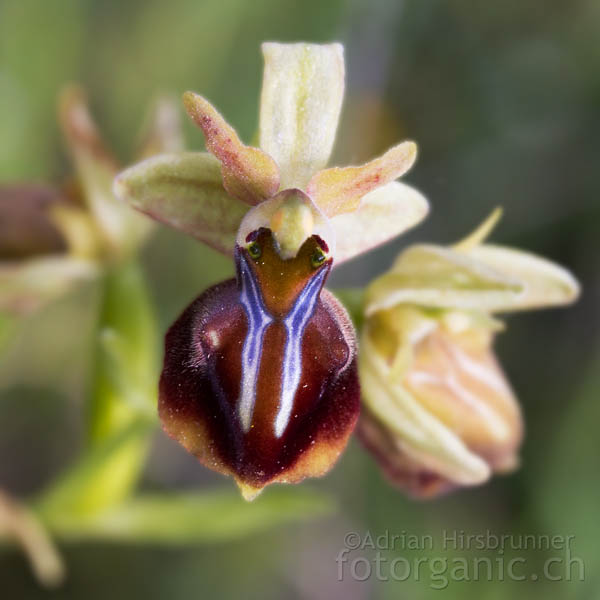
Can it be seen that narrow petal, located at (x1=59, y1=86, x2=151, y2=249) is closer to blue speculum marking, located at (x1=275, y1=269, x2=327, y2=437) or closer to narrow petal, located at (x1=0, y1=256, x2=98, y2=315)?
narrow petal, located at (x1=0, y1=256, x2=98, y2=315)

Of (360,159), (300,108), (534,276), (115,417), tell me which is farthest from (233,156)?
(360,159)

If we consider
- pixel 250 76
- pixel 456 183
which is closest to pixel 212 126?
pixel 250 76

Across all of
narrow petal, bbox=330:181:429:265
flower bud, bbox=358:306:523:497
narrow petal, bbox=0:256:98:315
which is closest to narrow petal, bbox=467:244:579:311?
flower bud, bbox=358:306:523:497

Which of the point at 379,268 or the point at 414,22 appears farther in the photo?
the point at 414,22

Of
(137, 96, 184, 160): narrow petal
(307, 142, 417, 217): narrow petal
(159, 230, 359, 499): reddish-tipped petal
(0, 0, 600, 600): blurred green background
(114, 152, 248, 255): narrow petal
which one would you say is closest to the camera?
(159, 230, 359, 499): reddish-tipped petal

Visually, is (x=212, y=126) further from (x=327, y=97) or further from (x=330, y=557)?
(x=330, y=557)

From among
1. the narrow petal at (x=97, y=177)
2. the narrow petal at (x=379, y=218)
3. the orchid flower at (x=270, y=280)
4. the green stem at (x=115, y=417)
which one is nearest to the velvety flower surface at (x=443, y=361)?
the narrow petal at (x=379, y=218)

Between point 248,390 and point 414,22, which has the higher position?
point 248,390
